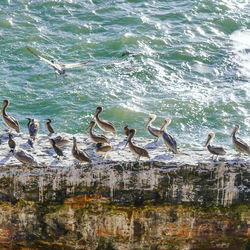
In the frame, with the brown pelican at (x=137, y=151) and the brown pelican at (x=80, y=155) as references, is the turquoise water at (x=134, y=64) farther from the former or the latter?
the brown pelican at (x=80, y=155)

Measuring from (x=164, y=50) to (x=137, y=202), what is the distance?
1544 cm

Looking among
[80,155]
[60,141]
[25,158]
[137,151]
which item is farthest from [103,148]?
[25,158]

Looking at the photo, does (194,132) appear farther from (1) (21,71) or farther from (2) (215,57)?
(1) (21,71)

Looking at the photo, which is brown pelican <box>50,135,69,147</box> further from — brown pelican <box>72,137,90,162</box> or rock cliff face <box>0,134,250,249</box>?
brown pelican <box>72,137,90,162</box>

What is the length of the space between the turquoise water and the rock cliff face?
22.8ft

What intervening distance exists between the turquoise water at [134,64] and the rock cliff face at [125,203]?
22.8 feet

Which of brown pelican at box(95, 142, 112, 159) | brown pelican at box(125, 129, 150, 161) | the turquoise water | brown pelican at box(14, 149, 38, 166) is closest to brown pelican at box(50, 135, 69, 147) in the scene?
brown pelican at box(95, 142, 112, 159)

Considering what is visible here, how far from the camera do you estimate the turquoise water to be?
22.6 metres

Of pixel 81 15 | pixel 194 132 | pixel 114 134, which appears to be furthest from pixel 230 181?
pixel 81 15

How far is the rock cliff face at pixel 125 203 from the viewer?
13.3m

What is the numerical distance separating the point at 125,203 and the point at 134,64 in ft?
45.4

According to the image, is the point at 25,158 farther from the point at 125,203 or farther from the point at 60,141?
the point at 125,203

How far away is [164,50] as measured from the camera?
1097 inches

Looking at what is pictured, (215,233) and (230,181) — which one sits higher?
(230,181)
